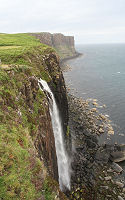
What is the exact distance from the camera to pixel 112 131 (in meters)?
32.2

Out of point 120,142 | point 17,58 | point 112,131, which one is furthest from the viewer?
point 112,131

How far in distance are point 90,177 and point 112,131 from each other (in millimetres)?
14709

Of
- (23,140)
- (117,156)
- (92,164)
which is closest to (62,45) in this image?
(117,156)

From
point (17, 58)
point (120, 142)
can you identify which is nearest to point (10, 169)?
point (17, 58)

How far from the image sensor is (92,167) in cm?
2241

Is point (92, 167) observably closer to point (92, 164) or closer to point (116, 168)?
point (92, 164)

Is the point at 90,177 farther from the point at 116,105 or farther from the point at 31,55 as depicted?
the point at 116,105

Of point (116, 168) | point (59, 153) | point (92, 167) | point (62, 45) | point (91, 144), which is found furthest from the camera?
point (62, 45)

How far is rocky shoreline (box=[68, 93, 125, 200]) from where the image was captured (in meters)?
18.8

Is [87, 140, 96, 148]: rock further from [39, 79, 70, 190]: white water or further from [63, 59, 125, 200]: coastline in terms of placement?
[39, 79, 70, 190]: white water

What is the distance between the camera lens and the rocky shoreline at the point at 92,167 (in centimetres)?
1883

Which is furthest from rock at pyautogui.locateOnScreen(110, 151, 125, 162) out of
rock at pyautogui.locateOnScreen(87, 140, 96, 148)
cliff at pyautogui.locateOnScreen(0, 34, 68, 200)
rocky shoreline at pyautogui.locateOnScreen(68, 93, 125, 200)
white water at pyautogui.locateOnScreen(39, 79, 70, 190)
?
cliff at pyautogui.locateOnScreen(0, 34, 68, 200)

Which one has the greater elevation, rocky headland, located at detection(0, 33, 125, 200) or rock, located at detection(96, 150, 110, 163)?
rocky headland, located at detection(0, 33, 125, 200)

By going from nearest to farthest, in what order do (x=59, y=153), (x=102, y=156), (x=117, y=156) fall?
(x=59, y=153) < (x=102, y=156) < (x=117, y=156)
